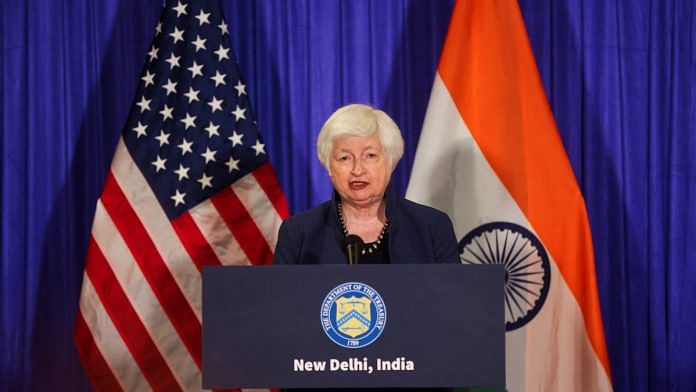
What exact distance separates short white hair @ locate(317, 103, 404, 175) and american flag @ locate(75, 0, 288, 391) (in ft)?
4.35

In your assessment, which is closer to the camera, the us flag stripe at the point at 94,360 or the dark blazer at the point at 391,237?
the dark blazer at the point at 391,237

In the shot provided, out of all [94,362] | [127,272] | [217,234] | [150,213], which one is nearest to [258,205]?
[217,234]

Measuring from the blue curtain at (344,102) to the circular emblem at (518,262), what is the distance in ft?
2.42

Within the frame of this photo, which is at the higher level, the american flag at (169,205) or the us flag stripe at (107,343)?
the american flag at (169,205)

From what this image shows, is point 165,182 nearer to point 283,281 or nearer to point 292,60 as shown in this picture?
point 292,60

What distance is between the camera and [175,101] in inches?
137

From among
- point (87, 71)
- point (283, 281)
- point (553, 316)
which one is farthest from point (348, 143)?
point (87, 71)

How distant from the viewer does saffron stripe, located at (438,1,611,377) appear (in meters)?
3.36

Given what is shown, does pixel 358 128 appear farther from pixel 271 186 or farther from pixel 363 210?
pixel 271 186

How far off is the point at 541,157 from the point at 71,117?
7.68 feet

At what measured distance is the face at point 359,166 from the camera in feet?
7.15

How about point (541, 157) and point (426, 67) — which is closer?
point (541, 157)

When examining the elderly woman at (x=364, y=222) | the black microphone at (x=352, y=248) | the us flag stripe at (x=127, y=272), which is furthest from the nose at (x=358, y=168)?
the us flag stripe at (x=127, y=272)

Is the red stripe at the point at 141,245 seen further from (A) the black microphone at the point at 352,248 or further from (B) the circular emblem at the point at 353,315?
(B) the circular emblem at the point at 353,315
